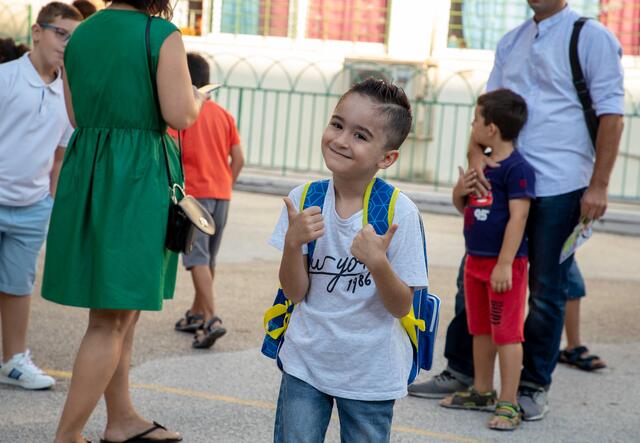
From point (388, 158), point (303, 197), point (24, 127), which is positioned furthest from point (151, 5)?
point (24, 127)

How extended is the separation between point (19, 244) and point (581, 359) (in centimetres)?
297

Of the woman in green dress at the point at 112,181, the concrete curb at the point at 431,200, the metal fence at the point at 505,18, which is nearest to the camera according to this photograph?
the woman in green dress at the point at 112,181

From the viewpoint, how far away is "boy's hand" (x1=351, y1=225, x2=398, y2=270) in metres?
2.76

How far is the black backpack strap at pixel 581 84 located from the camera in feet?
15.2

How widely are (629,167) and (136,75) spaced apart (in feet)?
36.0

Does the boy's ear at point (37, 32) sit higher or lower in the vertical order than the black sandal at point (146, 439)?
higher

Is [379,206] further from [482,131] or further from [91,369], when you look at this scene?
[482,131]

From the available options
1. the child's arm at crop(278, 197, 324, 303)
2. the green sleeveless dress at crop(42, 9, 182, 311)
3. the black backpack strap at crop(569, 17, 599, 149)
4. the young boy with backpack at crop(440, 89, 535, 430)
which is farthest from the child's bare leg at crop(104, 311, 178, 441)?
the black backpack strap at crop(569, 17, 599, 149)

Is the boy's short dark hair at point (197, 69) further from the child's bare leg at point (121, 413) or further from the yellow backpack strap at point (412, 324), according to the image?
the yellow backpack strap at point (412, 324)

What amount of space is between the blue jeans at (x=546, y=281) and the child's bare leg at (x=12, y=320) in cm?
222

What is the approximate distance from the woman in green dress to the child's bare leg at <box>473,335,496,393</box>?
1707 mm

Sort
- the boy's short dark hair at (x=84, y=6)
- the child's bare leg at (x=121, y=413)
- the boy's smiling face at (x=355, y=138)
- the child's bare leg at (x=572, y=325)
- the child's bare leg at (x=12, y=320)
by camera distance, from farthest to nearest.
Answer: the child's bare leg at (x=572, y=325) < the boy's short dark hair at (x=84, y=6) < the child's bare leg at (x=12, y=320) < the child's bare leg at (x=121, y=413) < the boy's smiling face at (x=355, y=138)

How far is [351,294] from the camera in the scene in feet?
9.58

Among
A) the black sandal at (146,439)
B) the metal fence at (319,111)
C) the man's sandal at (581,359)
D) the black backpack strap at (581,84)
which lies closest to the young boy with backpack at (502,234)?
the black backpack strap at (581,84)
